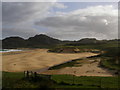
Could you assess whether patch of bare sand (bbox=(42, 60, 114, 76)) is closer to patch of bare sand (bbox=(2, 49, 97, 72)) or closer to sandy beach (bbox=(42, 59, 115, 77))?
sandy beach (bbox=(42, 59, 115, 77))

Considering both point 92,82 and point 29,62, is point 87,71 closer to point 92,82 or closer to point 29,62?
point 92,82

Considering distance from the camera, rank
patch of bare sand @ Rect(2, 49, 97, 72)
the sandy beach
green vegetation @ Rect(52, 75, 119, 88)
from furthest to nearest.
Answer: patch of bare sand @ Rect(2, 49, 97, 72) → the sandy beach → green vegetation @ Rect(52, 75, 119, 88)

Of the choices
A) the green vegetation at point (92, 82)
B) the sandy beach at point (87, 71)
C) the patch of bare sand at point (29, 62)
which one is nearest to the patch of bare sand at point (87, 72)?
the sandy beach at point (87, 71)

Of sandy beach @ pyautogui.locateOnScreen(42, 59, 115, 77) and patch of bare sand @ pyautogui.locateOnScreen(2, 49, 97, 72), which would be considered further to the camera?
patch of bare sand @ pyautogui.locateOnScreen(2, 49, 97, 72)

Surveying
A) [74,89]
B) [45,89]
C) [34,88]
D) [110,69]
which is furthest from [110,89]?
[110,69]

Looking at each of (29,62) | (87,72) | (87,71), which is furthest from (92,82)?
(29,62)

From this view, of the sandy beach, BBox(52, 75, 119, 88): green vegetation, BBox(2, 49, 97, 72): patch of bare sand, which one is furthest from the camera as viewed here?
BBox(2, 49, 97, 72): patch of bare sand

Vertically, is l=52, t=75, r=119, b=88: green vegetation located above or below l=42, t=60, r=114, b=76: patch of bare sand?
above

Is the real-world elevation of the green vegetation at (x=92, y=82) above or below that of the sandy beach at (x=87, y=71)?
above

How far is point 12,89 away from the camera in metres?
21.5

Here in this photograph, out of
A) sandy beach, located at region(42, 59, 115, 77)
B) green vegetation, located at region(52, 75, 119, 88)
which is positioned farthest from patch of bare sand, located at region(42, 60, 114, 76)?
green vegetation, located at region(52, 75, 119, 88)

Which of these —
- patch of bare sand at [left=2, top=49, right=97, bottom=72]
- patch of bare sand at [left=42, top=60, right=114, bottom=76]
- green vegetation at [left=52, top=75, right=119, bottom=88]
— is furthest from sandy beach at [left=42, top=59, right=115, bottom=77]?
patch of bare sand at [left=2, top=49, right=97, bottom=72]

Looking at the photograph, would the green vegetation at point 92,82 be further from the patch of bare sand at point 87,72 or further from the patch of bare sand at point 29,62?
the patch of bare sand at point 29,62

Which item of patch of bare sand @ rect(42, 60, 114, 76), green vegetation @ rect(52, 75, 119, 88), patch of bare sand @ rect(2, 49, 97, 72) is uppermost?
green vegetation @ rect(52, 75, 119, 88)
